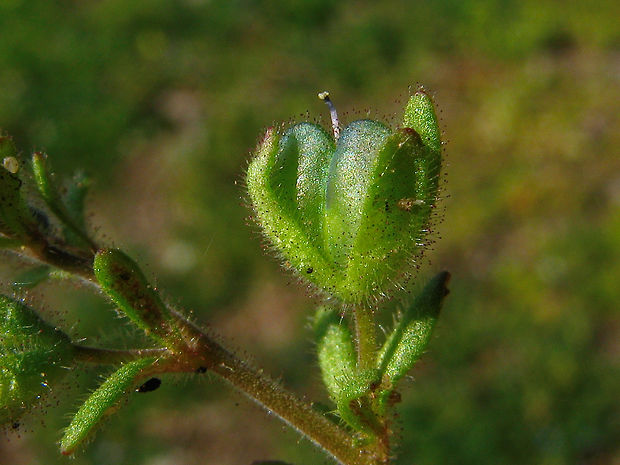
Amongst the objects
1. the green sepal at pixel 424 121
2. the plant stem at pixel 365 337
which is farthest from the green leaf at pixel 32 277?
the green sepal at pixel 424 121

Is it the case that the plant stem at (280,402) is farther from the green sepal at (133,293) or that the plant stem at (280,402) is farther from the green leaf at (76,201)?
the green leaf at (76,201)

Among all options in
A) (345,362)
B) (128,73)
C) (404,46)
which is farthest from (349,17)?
(345,362)

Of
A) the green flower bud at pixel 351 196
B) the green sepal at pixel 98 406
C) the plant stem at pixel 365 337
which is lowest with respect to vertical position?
the green sepal at pixel 98 406

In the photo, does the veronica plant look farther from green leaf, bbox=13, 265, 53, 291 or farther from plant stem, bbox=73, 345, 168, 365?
green leaf, bbox=13, 265, 53, 291

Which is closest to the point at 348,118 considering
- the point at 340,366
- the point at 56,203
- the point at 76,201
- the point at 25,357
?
the point at 76,201

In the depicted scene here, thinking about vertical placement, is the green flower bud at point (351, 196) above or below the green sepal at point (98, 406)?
above

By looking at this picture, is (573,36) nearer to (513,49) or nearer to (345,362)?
(513,49)

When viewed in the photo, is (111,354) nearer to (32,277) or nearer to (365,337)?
(32,277)
